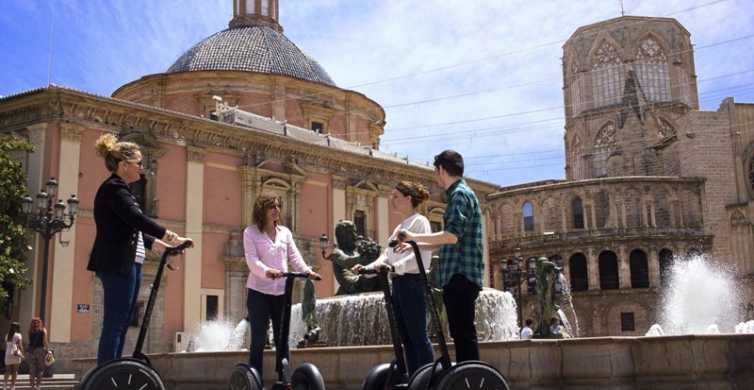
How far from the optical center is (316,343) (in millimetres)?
11984

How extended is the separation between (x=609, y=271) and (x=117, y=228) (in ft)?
135

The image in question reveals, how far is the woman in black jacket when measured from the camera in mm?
4535

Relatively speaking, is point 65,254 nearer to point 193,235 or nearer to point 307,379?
point 193,235

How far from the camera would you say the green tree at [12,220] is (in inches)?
784

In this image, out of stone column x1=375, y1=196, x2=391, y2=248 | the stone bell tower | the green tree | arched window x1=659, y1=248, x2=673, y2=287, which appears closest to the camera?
the green tree

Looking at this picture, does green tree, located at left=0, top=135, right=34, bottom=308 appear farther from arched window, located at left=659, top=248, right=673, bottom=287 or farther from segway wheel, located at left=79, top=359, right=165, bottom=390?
arched window, located at left=659, top=248, right=673, bottom=287

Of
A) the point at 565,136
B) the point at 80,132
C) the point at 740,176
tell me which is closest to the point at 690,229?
the point at 740,176

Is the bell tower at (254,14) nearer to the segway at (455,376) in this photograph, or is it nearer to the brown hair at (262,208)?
the brown hair at (262,208)

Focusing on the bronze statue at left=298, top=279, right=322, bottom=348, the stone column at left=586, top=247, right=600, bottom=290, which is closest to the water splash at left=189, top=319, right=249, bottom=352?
the bronze statue at left=298, top=279, right=322, bottom=348

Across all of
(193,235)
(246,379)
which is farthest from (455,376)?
(193,235)

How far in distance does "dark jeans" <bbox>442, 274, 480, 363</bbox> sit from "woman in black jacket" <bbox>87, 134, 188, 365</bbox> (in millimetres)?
1588

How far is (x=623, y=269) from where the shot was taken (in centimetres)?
4238

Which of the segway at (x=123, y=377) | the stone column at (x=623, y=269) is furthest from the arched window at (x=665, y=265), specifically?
the segway at (x=123, y=377)

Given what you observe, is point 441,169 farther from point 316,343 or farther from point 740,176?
point 740,176
